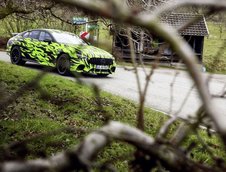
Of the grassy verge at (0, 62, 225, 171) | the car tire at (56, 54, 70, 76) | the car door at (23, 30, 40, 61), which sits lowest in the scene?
the grassy verge at (0, 62, 225, 171)

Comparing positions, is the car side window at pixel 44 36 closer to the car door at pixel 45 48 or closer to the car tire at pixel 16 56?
the car door at pixel 45 48

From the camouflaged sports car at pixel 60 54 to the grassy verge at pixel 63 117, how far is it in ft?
12.8

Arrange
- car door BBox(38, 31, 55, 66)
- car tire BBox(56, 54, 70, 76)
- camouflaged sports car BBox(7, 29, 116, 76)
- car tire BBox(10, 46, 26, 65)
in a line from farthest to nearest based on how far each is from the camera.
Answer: car tire BBox(10, 46, 26, 65) < car door BBox(38, 31, 55, 66) < camouflaged sports car BBox(7, 29, 116, 76) < car tire BBox(56, 54, 70, 76)

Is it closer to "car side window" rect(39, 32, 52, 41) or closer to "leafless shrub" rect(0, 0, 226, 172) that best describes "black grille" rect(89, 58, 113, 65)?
"car side window" rect(39, 32, 52, 41)

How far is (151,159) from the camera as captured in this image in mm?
1126

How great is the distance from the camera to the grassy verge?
6.11 metres

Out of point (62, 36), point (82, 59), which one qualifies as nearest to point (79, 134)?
point (82, 59)

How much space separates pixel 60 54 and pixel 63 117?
7380 millimetres

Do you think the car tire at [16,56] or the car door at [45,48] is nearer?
the car door at [45,48]

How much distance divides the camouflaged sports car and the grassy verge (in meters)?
3.89

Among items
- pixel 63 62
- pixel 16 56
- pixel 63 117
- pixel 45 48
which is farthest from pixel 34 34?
pixel 63 117

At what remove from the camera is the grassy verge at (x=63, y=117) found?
611 cm

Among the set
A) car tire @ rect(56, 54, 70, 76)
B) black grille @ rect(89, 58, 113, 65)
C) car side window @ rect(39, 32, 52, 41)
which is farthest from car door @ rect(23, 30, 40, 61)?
black grille @ rect(89, 58, 113, 65)

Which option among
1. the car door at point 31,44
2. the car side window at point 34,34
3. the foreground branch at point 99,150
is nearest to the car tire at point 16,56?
the car door at point 31,44
